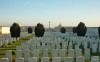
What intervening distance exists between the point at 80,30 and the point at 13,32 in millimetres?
9693

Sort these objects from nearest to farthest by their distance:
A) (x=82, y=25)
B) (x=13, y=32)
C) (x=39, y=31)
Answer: (x=13, y=32)
(x=39, y=31)
(x=82, y=25)

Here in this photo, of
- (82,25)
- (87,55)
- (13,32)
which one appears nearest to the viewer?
(87,55)

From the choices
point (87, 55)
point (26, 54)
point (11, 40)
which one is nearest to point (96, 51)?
point (87, 55)

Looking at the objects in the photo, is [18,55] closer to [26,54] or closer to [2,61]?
[26,54]

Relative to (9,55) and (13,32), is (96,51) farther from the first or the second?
(13,32)

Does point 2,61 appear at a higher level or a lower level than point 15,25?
lower

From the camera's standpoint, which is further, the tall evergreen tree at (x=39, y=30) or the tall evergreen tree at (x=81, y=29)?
the tall evergreen tree at (x=81, y=29)

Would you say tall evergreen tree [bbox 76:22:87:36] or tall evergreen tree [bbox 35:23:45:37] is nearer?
tall evergreen tree [bbox 35:23:45:37]

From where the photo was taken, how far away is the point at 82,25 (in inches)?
1362

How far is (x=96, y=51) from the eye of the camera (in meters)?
19.3

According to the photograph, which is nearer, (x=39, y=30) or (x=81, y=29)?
(x=39, y=30)

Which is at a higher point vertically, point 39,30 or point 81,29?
point 81,29

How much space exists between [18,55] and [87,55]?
3.76 meters

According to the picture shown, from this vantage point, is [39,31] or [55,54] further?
[39,31]
